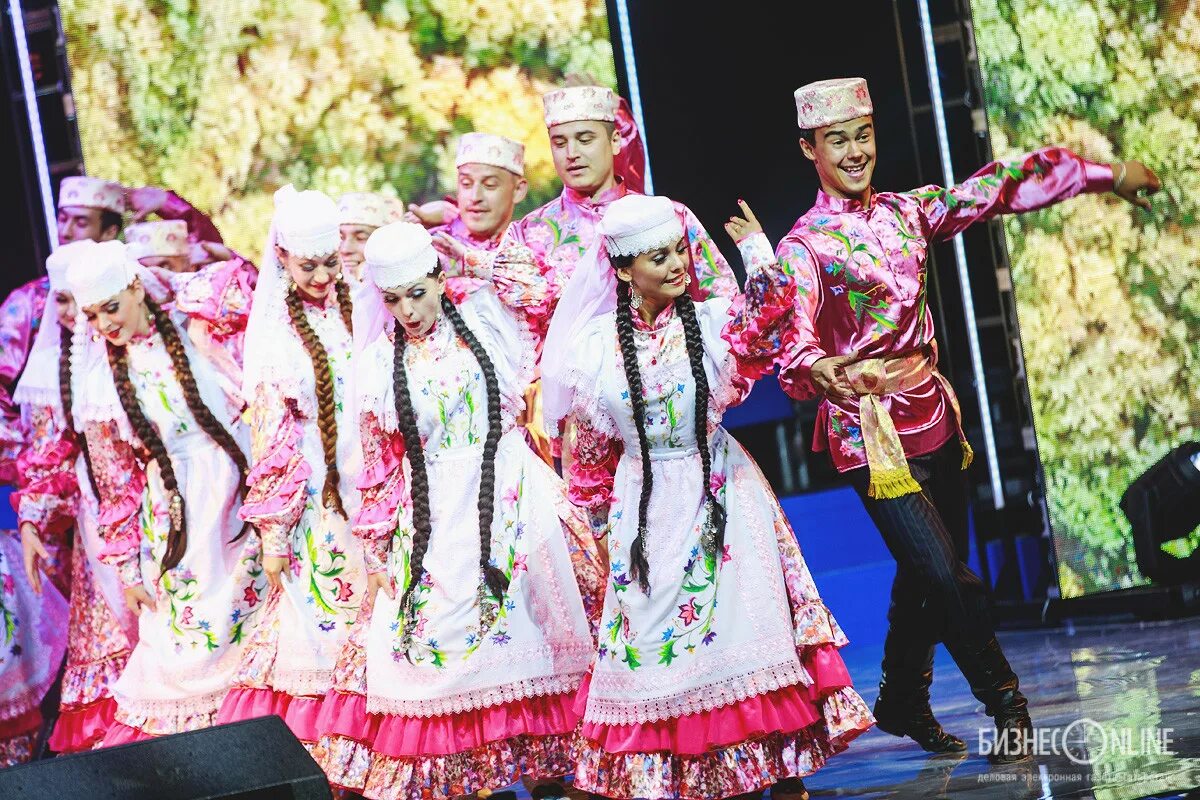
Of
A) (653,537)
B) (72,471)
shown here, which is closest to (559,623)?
(653,537)

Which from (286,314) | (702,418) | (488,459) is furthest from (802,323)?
(286,314)

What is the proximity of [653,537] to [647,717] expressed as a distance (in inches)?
19.2

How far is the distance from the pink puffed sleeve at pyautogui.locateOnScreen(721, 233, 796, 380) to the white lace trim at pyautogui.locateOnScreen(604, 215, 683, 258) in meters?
0.22

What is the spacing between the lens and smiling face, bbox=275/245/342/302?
5.46 meters

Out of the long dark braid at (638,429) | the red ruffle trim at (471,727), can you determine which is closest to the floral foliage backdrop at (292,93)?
the long dark braid at (638,429)

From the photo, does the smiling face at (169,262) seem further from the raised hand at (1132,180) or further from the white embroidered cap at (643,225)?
the raised hand at (1132,180)

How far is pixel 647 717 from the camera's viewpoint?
450cm

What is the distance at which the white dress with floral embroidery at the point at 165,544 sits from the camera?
18.2ft

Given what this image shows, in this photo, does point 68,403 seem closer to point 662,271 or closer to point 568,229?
point 568,229

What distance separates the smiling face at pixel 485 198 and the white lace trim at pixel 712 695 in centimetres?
220

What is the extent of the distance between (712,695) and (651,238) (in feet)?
4.09

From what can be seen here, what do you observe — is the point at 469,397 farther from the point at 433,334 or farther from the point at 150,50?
the point at 150,50

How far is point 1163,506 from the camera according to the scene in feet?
13.5

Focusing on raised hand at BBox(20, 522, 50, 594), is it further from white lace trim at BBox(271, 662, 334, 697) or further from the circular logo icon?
the circular logo icon
